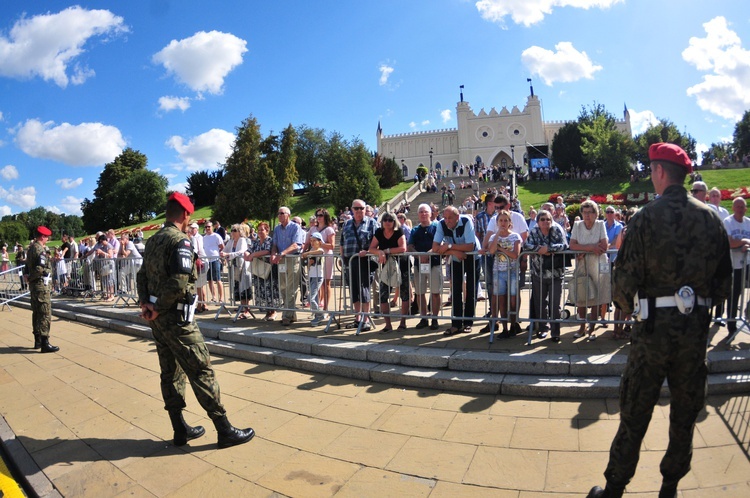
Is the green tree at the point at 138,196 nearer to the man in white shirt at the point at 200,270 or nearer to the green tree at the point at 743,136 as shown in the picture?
the man in white shirt at the point at 200,270

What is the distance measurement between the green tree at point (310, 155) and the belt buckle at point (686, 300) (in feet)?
213

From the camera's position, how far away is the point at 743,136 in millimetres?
68688

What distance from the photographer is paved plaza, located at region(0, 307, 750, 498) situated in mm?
3209

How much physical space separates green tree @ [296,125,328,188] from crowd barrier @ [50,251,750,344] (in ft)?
192

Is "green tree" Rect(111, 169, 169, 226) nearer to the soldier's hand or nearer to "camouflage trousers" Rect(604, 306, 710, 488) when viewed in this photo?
Answer: the soldier's hand

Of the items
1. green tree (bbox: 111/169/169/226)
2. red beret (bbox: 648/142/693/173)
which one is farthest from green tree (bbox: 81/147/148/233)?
red beret (bbox: 648/142/693/173)

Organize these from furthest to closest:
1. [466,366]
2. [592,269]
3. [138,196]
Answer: [138,196], [592,269], [466,366]

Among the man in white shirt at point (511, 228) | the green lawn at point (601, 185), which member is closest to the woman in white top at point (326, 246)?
the man in white shirt at point (511, 228)

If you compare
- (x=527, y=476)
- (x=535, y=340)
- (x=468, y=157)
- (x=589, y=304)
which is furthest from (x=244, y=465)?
(x=468, y=157)

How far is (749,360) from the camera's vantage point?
15.4 ft

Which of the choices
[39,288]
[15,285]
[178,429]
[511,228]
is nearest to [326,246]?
[511,228]

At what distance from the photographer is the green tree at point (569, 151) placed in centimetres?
6384

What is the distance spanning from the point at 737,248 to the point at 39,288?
10.9 metres

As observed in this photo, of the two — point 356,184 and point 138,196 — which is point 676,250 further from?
point 138,196
